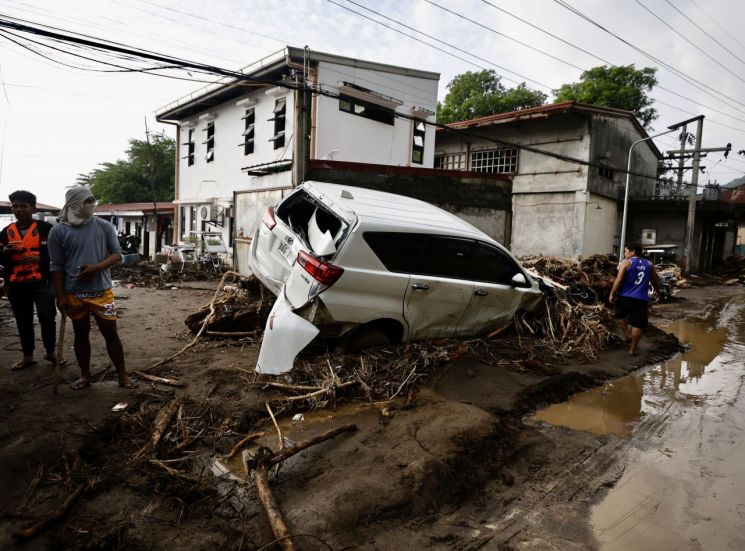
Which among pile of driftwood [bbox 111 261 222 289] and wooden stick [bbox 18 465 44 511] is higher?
pile of driftwood [bbox 111 261 222 289]

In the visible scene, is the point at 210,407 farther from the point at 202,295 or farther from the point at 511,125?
the point at 511,125

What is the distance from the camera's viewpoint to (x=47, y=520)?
2.52 m

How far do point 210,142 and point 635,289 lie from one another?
58.8 feet

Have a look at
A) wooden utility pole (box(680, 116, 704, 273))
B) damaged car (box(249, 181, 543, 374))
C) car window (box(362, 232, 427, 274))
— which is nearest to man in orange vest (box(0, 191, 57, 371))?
damaged car (box(249, 181, 543, 374))

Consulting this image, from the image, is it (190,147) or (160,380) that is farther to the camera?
(190,147)

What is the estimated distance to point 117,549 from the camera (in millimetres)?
2396

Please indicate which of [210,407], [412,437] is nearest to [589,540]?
[412,437]

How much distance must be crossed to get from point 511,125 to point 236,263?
14.5 meters

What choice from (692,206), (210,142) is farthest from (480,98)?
(210,142)

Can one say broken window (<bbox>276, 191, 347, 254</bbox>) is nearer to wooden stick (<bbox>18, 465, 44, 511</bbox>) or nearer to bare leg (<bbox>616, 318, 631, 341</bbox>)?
wooden stick (<bbox>18, 465, 44, 511</bbox>)

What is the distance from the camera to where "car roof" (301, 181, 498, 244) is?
196 inches

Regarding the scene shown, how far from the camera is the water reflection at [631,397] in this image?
14.9 ft

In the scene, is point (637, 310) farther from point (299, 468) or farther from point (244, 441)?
point (244, 441)

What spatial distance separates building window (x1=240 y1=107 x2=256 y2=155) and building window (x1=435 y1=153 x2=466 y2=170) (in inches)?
401
